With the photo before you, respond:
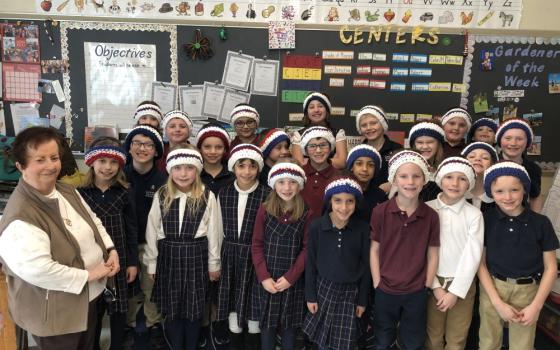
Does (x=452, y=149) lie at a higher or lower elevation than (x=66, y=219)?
higher

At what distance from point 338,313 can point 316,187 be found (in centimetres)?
75

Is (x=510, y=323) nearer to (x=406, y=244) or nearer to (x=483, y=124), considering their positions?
(x=406, y=244)

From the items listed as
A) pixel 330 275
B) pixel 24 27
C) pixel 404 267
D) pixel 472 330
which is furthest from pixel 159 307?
pixel 24 27

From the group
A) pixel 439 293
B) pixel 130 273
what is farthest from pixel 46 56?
pixel 439 293

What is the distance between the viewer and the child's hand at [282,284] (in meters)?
2.07

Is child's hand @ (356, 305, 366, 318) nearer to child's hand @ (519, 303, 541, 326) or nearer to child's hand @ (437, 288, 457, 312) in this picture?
child's hand @ (437, 288, 457, 312)

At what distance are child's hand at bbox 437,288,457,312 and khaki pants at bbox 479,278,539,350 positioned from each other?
19cm

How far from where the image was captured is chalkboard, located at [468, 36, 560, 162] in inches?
122

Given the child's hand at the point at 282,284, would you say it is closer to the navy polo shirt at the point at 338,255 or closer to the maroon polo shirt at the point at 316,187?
the navy polo shirt at the point at 338,255

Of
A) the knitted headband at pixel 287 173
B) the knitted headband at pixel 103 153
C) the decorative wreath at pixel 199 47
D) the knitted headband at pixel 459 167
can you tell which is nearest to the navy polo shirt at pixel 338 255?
the knitted headband at pixel 287 173

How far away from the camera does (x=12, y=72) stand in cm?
312

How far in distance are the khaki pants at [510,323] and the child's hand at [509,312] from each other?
0.12ft

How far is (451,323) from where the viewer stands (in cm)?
211

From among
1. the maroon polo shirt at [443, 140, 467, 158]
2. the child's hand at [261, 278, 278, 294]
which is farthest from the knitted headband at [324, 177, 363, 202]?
the maroon polo shirt at [443, 140, 467, 158]
